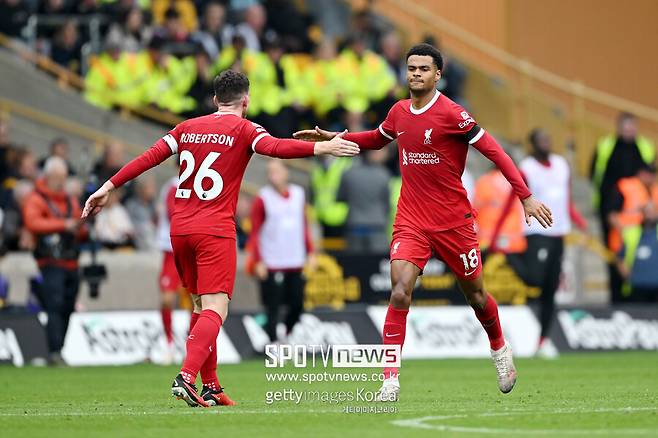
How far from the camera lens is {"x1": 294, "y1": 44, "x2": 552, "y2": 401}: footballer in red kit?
12055 millimetres

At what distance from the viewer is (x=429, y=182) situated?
12297 millimetres

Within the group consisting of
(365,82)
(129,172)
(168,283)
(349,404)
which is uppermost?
(365,82)

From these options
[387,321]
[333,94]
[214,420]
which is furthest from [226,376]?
[333,94]

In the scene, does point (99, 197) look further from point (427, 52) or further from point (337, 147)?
point (427, 52)

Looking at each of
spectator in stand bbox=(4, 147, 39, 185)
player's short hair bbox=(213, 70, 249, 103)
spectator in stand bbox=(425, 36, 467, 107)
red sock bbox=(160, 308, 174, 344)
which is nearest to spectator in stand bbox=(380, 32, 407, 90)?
spectator in stand bbox=(425, 36, 467, 107)

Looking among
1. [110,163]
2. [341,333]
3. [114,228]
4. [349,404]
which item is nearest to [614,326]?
[341,333]

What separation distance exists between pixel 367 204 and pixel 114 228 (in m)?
3.64

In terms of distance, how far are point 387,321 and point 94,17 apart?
14958mm

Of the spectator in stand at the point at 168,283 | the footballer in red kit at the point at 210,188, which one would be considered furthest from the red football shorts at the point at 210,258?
the spectator in stand at the point at 168,283

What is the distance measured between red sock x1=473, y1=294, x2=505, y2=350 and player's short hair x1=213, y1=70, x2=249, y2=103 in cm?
261

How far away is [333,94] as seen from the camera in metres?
25.6

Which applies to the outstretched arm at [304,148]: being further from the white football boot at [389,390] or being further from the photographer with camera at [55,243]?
the photographer with camera at [55,243]

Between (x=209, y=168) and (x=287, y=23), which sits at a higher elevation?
(x=287, y=23)

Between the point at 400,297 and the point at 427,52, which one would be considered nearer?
the point at 400,297
